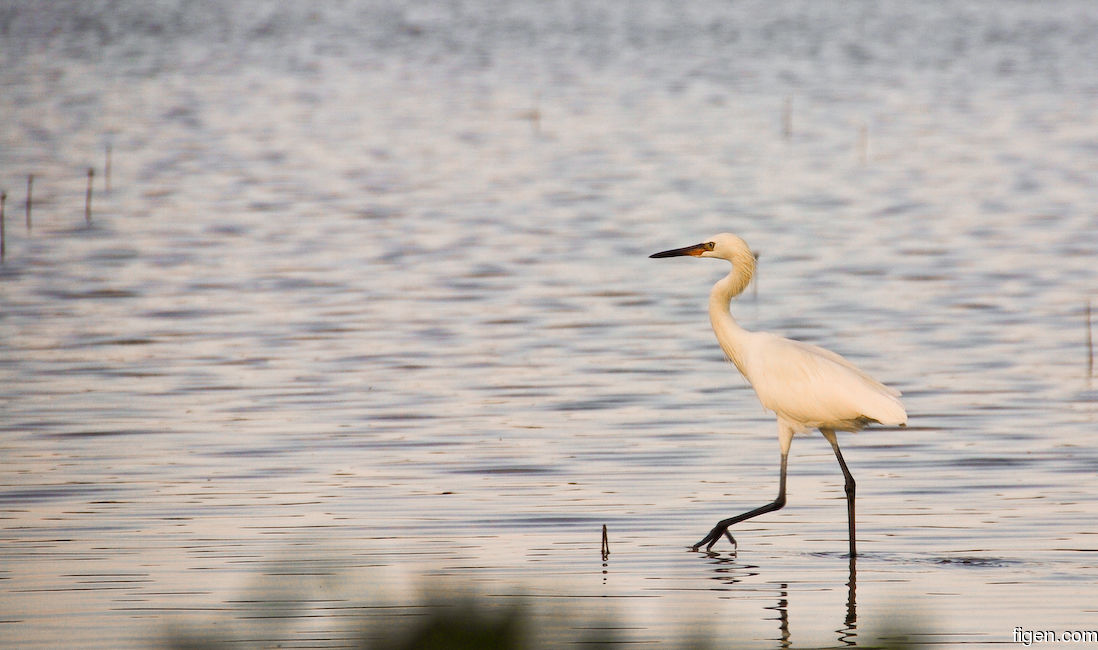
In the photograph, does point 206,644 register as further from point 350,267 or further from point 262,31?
point 262,31

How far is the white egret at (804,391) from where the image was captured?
27.7 ft

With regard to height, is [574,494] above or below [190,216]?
above

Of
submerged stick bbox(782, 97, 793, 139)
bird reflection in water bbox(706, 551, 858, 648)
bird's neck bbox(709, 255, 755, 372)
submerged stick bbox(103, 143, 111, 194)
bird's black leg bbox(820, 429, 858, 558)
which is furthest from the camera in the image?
submerged stick bbox(782, 97, 793, 139)

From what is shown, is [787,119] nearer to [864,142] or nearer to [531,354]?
[864,142]

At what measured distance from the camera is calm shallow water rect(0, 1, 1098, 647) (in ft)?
25.9

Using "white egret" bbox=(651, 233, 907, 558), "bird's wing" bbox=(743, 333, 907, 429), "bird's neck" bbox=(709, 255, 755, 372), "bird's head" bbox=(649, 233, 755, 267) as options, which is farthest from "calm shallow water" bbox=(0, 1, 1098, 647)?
"bird's head" bbox=(649, 233, 755, 267)

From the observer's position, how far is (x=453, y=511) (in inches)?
357

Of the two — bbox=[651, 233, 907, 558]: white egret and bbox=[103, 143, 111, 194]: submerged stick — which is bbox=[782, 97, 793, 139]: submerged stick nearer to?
bbox=[103, 143, 111, 194]: submerged stick

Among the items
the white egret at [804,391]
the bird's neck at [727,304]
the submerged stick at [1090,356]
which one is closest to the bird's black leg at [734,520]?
the white egret at [804,391]

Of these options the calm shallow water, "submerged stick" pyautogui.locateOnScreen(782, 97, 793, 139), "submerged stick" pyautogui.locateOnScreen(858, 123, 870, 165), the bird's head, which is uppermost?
the bird's head

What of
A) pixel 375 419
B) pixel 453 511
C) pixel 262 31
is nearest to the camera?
pixel 453 511

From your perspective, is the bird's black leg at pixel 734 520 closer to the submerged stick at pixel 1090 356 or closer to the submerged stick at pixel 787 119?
the submerged stick at pixel 1090 356

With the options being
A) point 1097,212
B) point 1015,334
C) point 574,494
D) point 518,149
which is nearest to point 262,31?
point 518,149

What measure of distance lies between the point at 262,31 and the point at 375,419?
3578cm
